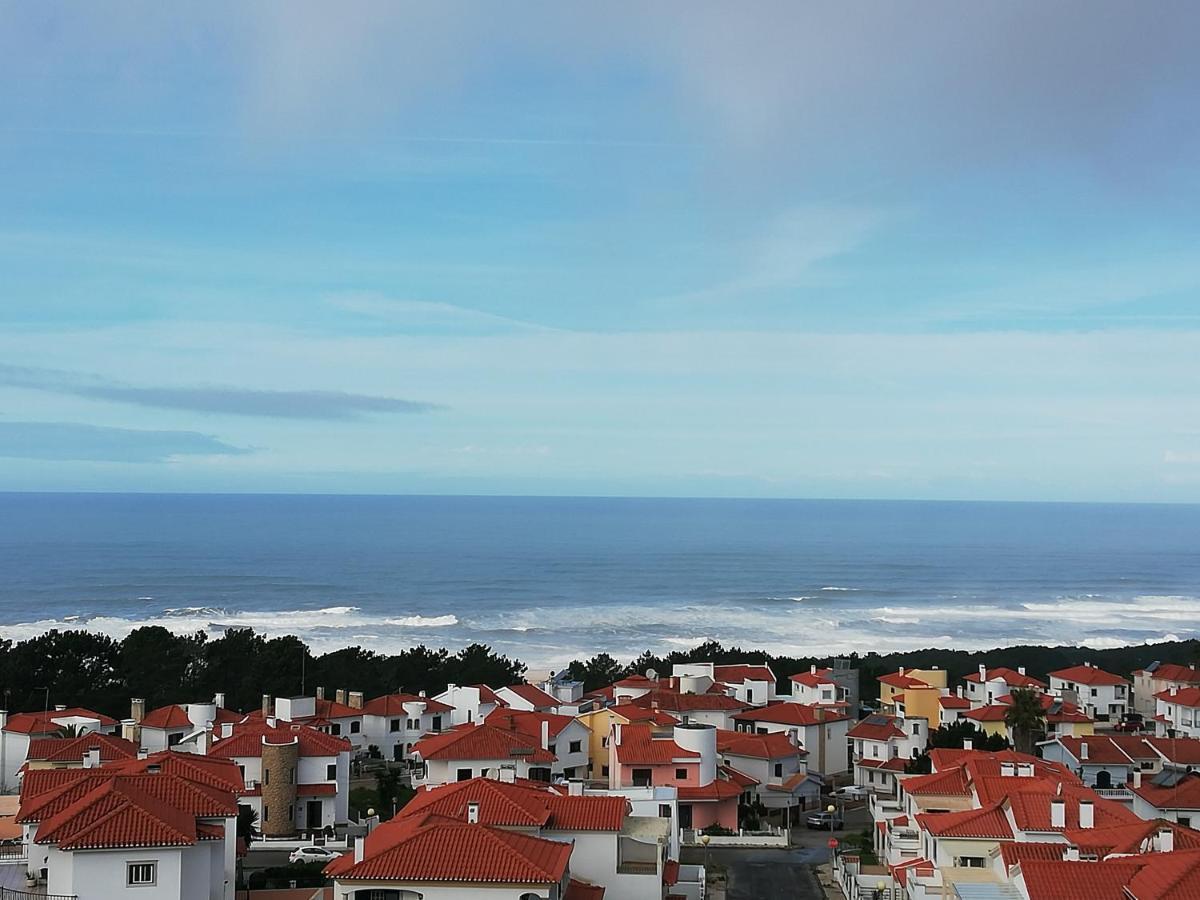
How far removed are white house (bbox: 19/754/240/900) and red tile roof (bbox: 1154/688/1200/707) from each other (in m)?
39.8

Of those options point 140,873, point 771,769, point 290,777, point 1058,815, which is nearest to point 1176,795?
point 1058,815

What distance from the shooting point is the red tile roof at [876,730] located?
1735 inches

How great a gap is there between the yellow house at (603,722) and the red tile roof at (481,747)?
14.2ft

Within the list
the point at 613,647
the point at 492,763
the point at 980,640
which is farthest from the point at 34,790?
the point at 980,640

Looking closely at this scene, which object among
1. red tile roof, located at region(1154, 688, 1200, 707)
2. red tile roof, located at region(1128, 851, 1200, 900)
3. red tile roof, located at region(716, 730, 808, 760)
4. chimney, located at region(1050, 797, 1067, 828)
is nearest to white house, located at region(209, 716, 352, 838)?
red tile roof, located at region(716, 730, 808, 760)

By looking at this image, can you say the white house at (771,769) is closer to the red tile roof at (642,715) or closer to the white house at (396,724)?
the red tile roof at (642,715)

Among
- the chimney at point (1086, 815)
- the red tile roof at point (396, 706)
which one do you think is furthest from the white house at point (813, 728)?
the chimney at point (1086, 815)

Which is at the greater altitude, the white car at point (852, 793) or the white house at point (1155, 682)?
the white house at point (1155, 682)

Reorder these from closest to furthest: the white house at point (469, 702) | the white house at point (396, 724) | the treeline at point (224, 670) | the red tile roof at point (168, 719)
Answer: the red tile roof at point (168, 719) → the white house at point (396, 724) → the white house at point (469, 702) → the treeline at point (224, 670)

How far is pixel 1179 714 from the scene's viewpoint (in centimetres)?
4966

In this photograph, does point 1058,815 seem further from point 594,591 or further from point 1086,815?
point 594,591

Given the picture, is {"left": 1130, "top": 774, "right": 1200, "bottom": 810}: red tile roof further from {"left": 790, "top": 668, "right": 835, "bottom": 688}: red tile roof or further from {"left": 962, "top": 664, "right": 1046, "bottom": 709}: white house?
{"left": 790, "top": 668, "right": 835, "bottom": 688}: red tile roof

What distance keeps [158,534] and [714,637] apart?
4489 inches

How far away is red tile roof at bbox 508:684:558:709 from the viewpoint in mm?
46875
